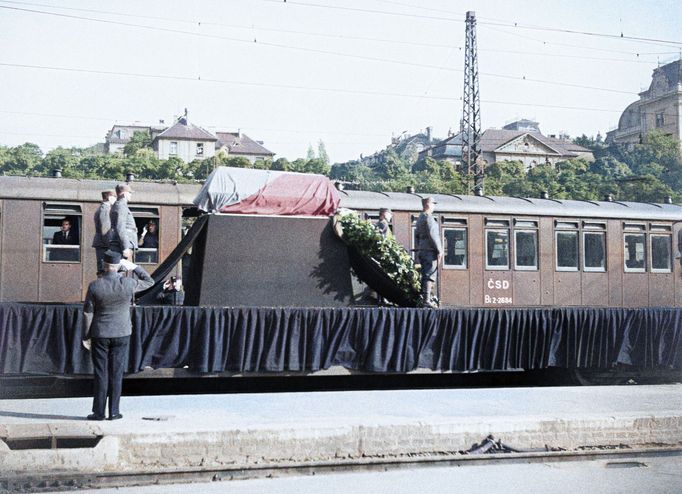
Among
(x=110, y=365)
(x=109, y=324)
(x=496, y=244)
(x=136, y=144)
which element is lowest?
(x=110, y=365)

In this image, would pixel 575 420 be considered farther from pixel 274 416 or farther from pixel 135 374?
pixel 135 374

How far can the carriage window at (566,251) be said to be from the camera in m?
19.4

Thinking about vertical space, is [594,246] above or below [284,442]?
above

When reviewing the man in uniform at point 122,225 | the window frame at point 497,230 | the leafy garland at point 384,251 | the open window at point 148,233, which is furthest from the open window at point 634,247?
the man in uniform at point 122,225

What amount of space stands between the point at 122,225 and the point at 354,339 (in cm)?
372

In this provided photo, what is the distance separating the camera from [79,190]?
16078 millimetres

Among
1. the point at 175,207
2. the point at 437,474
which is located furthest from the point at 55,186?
the point at 437,474

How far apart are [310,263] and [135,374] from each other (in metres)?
3.21

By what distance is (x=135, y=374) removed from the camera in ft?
30.5

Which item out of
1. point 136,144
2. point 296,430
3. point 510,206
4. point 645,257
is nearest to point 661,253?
point 645,257

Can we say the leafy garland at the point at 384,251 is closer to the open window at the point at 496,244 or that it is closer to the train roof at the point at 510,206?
the train roof at the point at 510,206

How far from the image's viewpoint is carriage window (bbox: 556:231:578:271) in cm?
1944

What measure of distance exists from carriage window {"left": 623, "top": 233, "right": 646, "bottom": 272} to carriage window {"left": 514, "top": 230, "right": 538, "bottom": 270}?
9.32ft

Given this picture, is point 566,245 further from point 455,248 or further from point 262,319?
point 262,319
